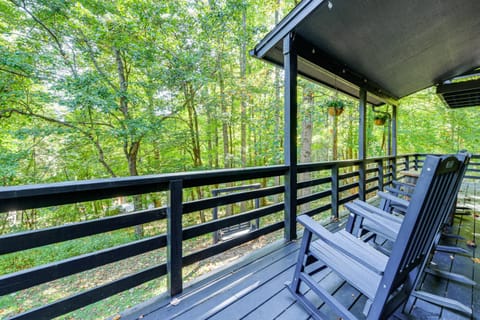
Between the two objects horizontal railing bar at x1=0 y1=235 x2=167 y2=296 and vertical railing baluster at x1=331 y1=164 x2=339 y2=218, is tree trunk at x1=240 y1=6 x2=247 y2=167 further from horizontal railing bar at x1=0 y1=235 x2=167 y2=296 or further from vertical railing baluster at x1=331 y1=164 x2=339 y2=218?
horizontal railing bar at x1=0 y1=235 x2=167 y2=296

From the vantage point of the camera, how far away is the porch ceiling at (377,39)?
2.16 meters

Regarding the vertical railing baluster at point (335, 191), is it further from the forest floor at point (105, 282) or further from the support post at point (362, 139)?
the forest floor at point (105, 282)

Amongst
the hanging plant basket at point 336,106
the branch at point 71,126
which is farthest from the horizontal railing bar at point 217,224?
the branch at point 71,126

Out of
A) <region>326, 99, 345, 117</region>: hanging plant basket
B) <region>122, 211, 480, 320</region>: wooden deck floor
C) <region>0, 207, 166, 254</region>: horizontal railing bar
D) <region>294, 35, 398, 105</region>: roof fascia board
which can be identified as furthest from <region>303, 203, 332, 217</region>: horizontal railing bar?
<region>0, 207, 166, 254</region>: horizontal railing bar

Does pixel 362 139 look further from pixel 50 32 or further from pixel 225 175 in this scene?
pixel 50 32

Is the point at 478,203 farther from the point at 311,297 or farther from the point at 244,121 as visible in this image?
the point at 244,121

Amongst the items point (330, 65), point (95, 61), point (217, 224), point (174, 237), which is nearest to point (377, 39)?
point (330, 65)

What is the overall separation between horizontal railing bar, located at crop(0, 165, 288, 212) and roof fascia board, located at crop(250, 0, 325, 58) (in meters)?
1.71

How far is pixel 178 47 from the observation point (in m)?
6.22

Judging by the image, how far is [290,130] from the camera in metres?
2.44

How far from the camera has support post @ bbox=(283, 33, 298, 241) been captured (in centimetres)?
238

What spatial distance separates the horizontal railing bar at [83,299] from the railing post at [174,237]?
0.14m

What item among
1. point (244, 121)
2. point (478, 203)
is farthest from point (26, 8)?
point (478, 203)

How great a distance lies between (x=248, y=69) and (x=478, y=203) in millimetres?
8043
